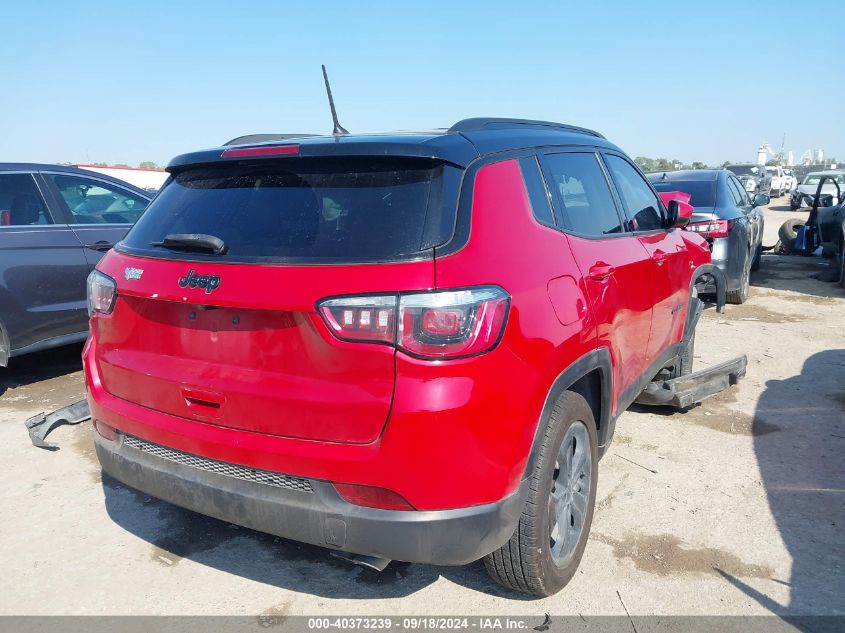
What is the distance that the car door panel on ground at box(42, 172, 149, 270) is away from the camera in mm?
5645

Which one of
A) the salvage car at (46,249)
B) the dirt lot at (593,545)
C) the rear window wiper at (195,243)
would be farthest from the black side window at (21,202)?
the rear window wiper at (195,243)

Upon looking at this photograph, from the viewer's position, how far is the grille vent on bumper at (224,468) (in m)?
2.26

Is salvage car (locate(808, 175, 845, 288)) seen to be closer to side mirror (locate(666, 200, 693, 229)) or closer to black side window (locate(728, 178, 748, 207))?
black side window (locate(728, 178, 748, 207))

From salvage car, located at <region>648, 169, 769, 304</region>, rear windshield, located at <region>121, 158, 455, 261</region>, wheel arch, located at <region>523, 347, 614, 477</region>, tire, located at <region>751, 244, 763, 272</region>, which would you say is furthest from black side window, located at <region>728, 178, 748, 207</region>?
rear windshield, located at <region>121, 158, 455, 261</region>

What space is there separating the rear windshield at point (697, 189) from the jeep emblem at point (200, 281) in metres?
7.04

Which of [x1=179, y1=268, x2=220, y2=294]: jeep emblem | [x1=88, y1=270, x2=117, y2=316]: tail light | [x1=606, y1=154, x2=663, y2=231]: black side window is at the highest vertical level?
[x1=606, y1=154, x2=663, y2=231]: black side window

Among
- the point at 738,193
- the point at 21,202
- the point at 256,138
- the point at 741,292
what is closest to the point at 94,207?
the point at 21,202

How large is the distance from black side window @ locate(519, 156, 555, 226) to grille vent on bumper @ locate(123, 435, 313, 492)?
133cm

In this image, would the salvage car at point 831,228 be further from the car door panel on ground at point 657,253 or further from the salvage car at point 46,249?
the salvage car at point 46,249

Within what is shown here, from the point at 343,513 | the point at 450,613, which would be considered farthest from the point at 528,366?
the point at 450,613

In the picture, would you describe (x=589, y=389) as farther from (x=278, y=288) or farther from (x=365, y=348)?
(x=278, y=288)

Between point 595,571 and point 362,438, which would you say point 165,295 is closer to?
point 362,438

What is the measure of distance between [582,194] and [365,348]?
5.27 ft

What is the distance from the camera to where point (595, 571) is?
9.62 ft
